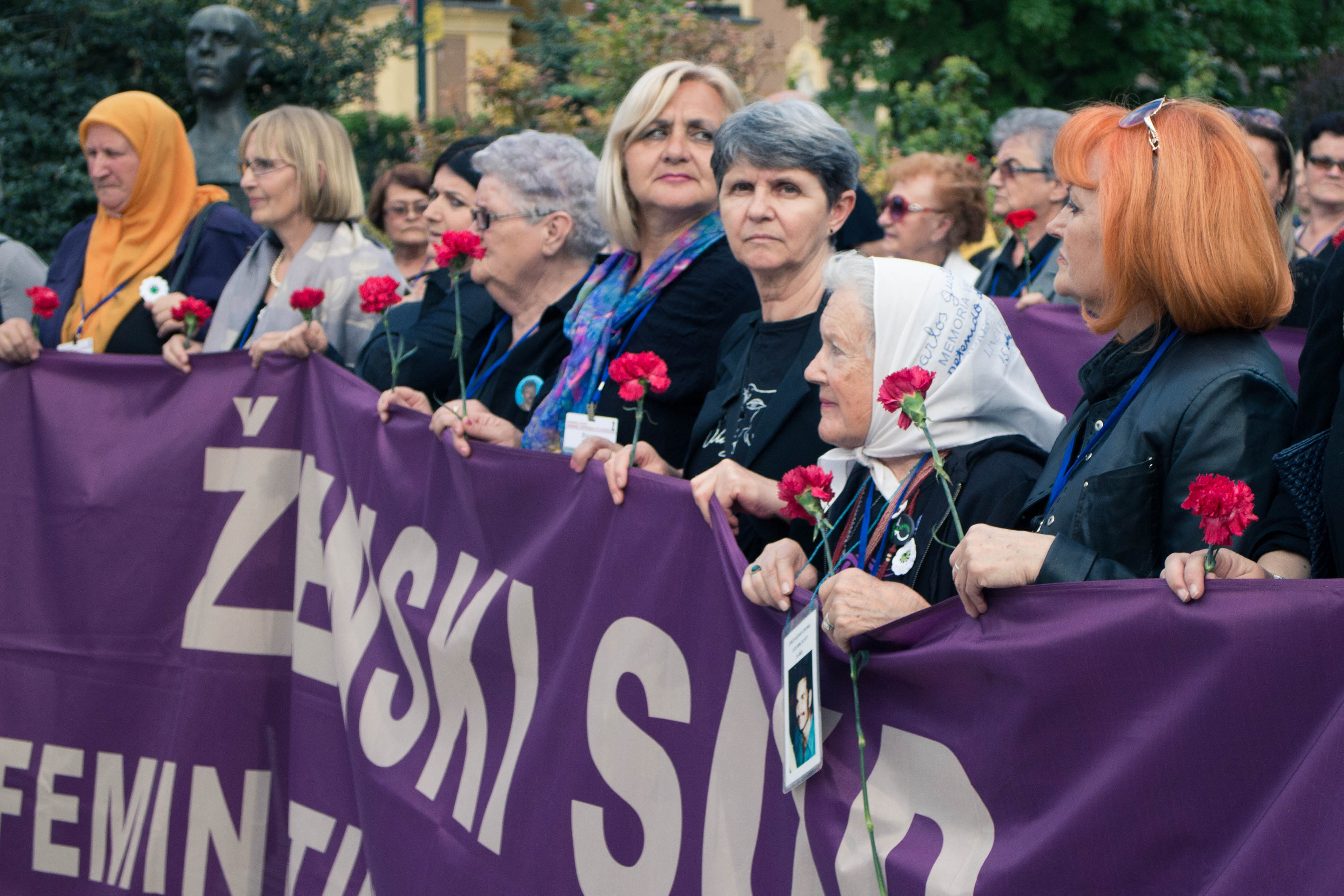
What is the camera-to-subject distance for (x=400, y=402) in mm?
3715

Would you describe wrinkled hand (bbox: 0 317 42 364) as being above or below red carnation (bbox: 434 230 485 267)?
below

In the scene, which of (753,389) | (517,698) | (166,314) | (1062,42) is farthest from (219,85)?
(1062,42)

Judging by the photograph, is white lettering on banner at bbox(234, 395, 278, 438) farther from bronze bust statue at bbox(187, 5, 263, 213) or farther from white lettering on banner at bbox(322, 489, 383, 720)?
bronze bust statue at bbox(187, 5, 263, 213)

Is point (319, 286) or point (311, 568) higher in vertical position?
point (319, 286)

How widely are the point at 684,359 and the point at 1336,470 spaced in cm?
189

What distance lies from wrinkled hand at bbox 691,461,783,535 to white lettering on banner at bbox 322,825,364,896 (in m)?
→ 1.47

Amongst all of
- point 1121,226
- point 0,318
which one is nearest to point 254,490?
point 0,318

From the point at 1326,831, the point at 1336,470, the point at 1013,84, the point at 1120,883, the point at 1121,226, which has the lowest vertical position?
the point at 1013,84

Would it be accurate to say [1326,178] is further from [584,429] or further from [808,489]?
[808,489]

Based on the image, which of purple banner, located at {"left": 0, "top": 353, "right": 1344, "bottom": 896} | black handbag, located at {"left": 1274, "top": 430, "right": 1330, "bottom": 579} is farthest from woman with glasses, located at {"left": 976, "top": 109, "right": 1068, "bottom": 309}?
black handbag, located at {"left": 1274, "top": 430, "right": 1330, "bottom": 579}

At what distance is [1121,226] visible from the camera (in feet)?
7.52

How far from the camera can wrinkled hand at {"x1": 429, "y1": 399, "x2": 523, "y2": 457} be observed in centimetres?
336

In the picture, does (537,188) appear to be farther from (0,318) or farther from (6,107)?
(6,107)

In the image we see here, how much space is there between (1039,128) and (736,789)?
392 cm
